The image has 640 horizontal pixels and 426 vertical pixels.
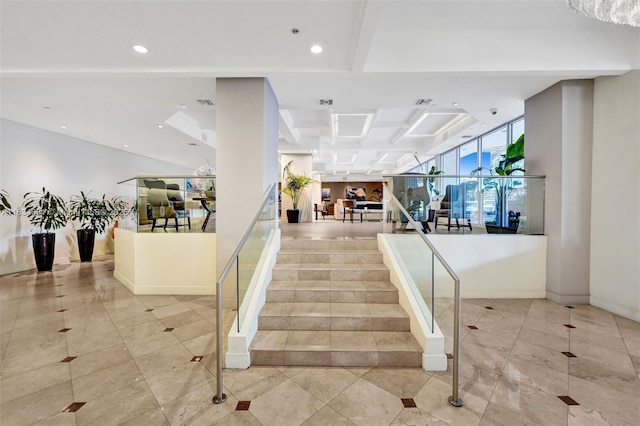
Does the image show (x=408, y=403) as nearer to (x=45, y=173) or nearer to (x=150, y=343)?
(x=150, y=343)

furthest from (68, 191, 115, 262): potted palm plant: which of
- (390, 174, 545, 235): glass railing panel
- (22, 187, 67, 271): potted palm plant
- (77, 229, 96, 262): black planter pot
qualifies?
(390, 174, 545, 235): glass railing panel

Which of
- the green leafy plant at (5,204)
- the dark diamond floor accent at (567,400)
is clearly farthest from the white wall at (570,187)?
the green leafy plant at (5,204)

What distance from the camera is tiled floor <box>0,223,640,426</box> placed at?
2109mm

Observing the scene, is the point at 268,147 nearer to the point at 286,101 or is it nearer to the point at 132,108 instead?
the point at 286,101

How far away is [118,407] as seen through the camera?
2.20 m

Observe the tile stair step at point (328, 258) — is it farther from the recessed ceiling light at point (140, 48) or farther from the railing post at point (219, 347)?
the recessed ceiling light at point (140, 48)

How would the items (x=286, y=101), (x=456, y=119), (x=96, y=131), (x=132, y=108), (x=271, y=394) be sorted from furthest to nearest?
(x=456, y=119) → (x=96, y=131) → (x=132, y=108) → (x=286, y=101) → (x=271, y=394)

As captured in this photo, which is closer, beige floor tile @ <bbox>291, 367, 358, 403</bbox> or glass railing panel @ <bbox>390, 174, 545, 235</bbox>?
beige floor tile @ <bbox>291, 367, 358, 403</bbox>

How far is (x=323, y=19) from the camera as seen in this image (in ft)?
9.66

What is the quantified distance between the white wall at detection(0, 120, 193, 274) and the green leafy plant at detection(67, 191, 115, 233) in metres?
0.31

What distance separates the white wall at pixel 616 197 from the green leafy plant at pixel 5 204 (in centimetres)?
1116

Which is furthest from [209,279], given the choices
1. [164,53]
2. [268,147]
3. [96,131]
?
[96,131]

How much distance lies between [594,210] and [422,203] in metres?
2.52

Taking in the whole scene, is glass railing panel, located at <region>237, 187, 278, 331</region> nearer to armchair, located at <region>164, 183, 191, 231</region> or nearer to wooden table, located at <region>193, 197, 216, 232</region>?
wooden table, located at <region>193, 197, 216, 232</region>
